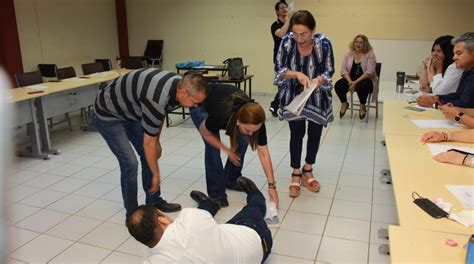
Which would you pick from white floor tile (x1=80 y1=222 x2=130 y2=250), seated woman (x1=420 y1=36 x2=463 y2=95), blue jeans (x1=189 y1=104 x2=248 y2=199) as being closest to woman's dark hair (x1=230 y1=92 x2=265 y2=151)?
blue jeans (x1=189 y1=104 x2=248 y2=199)

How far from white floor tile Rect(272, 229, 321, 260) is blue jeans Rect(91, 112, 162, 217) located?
0.99 meters

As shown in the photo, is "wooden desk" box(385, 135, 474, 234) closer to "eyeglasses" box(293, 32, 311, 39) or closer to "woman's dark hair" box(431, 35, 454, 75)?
"eyeglasses" box(293, 32, 311, 39)

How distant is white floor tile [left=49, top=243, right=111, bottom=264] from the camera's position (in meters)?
2.35

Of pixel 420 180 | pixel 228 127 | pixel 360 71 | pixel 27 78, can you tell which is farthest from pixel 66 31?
pixel 420 180

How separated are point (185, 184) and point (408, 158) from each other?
77.6 inches

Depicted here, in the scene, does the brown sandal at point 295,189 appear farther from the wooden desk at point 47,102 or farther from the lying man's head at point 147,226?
the wooden desk at point 47,102

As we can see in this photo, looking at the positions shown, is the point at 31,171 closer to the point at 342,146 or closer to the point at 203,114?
the point at 203,114

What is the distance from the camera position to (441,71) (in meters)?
3.75

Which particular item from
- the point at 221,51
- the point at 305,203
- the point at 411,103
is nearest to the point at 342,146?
the point at 411,103

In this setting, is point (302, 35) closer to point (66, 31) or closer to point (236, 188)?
point (236, 188)

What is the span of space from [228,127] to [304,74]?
90 centimetres

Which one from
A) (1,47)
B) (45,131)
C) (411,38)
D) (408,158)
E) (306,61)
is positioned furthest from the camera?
(411,38)

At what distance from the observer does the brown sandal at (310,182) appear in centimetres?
324

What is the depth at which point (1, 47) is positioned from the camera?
5.89 meters
